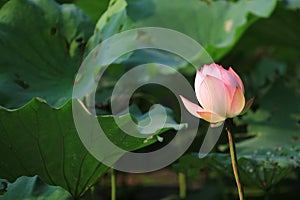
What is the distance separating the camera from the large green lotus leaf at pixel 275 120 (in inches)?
57.7

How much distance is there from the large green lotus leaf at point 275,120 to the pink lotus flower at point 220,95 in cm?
57

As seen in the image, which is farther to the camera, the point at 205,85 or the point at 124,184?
the point at 124,184

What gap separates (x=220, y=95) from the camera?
0.81 m

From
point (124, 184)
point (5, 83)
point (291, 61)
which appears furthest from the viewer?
point (291, 61)

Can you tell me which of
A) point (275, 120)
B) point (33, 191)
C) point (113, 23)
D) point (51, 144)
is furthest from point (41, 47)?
point (275, 120)

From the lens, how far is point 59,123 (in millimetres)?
994

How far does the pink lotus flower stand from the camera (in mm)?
802

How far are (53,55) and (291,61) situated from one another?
168 centimetres

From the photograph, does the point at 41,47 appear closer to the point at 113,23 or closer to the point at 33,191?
the point at 113,23

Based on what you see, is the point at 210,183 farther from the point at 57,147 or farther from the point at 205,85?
the point at 205,85

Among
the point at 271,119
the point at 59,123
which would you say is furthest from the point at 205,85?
the point at 271,119

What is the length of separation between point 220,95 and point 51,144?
335mm

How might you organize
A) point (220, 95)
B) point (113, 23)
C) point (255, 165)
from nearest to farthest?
point (220, 95) → point (255, 165) → point (113, 23)

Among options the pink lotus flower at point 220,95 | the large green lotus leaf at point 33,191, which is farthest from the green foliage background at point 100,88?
the pink lotus flower at point 220,95
